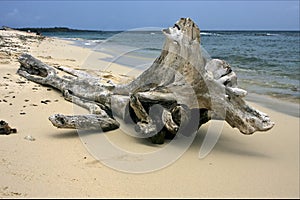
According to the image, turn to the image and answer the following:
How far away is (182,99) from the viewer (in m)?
3.72

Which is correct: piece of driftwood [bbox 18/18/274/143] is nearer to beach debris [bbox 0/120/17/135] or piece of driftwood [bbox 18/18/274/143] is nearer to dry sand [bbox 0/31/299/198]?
dry sand [bbox 0/31/299/198]

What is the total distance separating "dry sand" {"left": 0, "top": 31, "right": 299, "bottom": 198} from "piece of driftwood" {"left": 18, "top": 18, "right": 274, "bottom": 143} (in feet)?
0.76

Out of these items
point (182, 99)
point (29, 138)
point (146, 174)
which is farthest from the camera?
point (182, 99)

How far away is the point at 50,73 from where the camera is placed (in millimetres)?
6320

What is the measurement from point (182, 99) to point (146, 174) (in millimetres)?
1117

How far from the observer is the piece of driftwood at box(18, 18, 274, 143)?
11.7ft

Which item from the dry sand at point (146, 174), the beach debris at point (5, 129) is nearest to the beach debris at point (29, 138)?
the dry sand at point (146, 174)

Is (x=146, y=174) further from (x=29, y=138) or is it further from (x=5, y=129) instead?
(x=5, y=129)

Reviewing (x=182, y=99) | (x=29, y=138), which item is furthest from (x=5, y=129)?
(x=182, y=99)

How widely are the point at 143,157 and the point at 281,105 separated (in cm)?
384

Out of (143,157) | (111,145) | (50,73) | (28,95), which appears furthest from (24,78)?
(143,157)

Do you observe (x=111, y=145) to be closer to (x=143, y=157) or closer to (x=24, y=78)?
(x=143, y=157)

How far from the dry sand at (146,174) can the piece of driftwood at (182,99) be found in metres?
0.23

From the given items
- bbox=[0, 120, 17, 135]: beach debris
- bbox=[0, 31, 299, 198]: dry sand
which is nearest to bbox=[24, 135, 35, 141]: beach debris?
bbox=[0, 31, 299, 198]: dry sand
